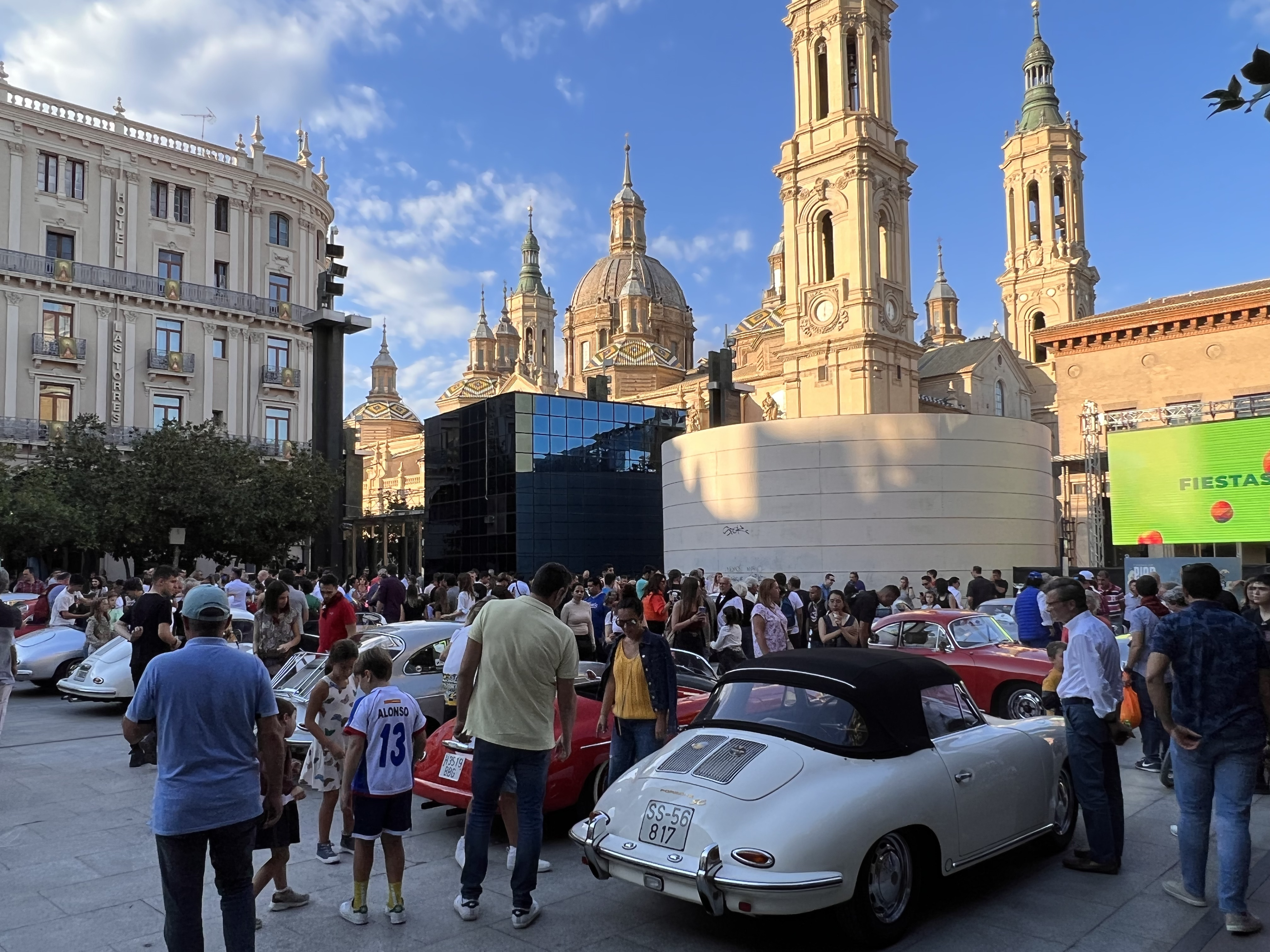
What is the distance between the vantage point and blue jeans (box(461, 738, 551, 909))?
5.26 m

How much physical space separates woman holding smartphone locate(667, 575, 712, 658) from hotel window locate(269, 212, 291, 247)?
36.1 meters

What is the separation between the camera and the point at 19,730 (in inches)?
445

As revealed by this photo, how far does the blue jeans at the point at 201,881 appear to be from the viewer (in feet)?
12.9

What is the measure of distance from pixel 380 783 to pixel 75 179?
40189 millimetres

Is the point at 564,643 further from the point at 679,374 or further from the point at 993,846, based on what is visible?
the point at 679,374

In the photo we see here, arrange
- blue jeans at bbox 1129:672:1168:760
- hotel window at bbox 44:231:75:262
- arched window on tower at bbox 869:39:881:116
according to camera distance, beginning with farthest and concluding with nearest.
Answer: arched window on tower at bbox 869:39:881:116, hotel window at bbox 44:231:75:262, blue jeans at bbox 1129:672:1168:760

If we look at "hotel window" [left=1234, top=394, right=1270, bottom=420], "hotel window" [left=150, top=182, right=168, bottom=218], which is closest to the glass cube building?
"hotel window" [left=150, top=182, right=168, bottom=218]

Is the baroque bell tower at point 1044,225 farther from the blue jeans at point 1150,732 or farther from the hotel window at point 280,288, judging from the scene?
the blue jeans at point 1150,732

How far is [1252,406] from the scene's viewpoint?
2966 centimetres

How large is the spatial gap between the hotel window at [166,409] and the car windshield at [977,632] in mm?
34525

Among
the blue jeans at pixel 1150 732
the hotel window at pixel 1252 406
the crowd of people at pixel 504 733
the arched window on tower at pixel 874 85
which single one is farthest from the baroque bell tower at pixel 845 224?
the crowd of people at pixel 504 733

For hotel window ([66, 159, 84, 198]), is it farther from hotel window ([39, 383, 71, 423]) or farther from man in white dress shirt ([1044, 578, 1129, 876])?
man in white dress shirt ([1044, 578, 1129, 876])

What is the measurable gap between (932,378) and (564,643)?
66.2 meters

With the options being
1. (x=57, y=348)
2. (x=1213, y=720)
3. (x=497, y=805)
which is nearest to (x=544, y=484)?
(x=57, y=348)
